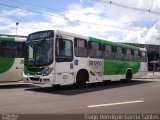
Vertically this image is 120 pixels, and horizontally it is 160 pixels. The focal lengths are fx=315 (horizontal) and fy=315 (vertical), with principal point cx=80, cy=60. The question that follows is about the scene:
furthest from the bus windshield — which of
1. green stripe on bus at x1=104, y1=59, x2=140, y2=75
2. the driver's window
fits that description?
green stripe on bus at x1=104, y1=59, x2=140, y2=75

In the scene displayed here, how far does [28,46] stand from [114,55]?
7418mm

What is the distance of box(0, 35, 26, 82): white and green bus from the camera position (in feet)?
62.1

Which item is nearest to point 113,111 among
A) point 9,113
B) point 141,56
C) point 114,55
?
point 9,113

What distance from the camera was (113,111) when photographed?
10422mm

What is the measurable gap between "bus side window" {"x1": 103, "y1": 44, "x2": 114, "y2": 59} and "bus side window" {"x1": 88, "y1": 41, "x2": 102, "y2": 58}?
0.58 metres

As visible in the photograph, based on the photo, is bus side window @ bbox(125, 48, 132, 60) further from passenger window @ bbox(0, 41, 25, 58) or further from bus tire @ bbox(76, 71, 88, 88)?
passenger window @ bbox(0, 41, 25, 58)

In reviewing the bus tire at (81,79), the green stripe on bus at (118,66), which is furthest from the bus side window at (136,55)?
the bus tire at (81,79)

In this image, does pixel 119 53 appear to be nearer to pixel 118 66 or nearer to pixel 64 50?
pixel 118 66

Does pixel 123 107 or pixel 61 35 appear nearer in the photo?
pixel 123 107

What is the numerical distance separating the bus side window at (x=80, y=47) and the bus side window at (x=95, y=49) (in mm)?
590

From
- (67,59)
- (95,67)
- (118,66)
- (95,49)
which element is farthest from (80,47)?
(118,66)

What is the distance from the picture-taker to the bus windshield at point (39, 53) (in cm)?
1580

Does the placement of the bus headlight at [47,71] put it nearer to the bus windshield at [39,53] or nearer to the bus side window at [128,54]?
the bus windshield at [39,53]

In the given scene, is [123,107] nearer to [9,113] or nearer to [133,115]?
[133,115]
